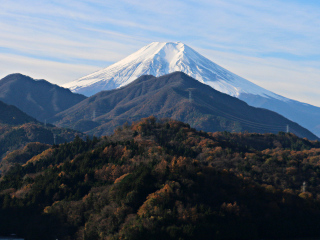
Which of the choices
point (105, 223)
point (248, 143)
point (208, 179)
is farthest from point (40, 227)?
point (248, 143)

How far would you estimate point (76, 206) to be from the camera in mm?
50469

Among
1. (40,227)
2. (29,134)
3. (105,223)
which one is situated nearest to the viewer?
(105,223)

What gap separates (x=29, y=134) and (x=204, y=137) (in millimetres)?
82061

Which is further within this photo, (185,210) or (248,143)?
(248,143)

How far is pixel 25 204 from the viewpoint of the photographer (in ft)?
178

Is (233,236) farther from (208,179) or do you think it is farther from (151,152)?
(151,152)

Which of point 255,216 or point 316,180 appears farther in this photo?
point 316,180

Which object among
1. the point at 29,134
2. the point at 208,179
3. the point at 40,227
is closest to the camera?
the point at 40,227

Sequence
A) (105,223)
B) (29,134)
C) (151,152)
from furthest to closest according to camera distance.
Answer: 1. (29,134)
2. (151,152)
3. (105,223)

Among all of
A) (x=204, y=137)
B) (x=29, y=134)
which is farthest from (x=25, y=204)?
(x=29, y=134)

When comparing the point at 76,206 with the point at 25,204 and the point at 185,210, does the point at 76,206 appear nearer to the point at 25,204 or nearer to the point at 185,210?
the point at 25,204

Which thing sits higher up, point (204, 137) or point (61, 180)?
point (204, 137)

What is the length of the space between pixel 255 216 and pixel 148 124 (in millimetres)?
49680

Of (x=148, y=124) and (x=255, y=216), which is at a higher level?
(x=148, y=124)
